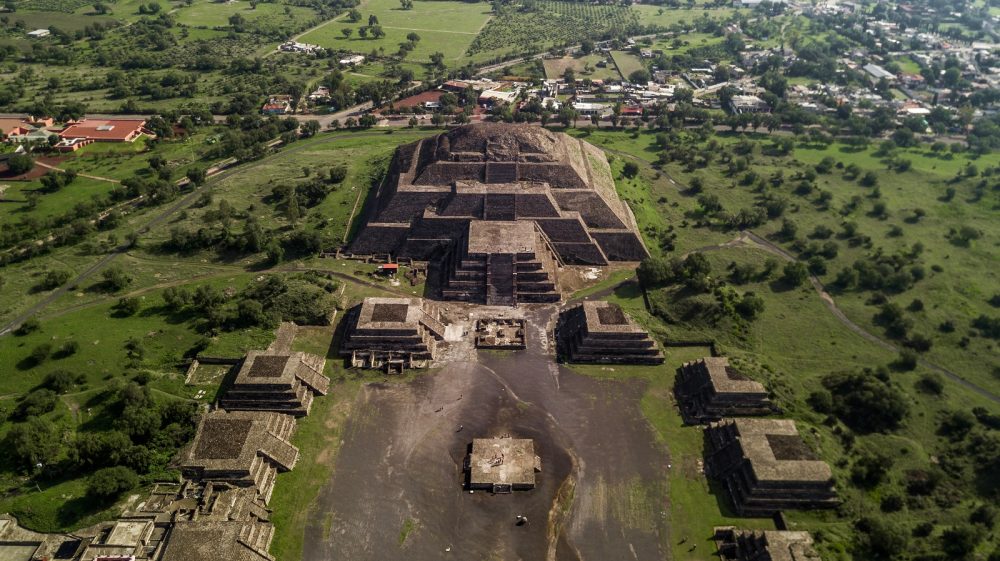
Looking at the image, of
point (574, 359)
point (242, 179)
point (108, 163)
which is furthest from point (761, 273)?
point (108, 163)

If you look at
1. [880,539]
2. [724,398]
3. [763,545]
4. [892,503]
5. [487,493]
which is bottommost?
[487,493]

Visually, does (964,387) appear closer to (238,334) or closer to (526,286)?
(526,286)

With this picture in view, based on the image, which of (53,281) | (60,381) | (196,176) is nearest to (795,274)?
(60,381)

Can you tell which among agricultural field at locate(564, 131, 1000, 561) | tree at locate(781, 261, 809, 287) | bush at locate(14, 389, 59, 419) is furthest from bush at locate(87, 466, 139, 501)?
tree at locate(781, 261, 809, 287)

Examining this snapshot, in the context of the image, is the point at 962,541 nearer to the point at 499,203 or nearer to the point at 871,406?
the point at 871,406

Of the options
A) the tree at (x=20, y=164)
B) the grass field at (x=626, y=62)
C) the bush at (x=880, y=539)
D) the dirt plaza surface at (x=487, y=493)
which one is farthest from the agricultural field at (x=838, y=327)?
the tree at (x=20, y=164)

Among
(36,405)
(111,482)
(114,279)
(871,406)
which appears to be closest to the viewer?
(111,482)

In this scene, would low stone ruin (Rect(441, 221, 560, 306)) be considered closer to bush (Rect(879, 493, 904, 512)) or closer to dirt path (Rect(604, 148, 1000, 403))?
dirt path (Rect(604, 148, 1000, 403))
